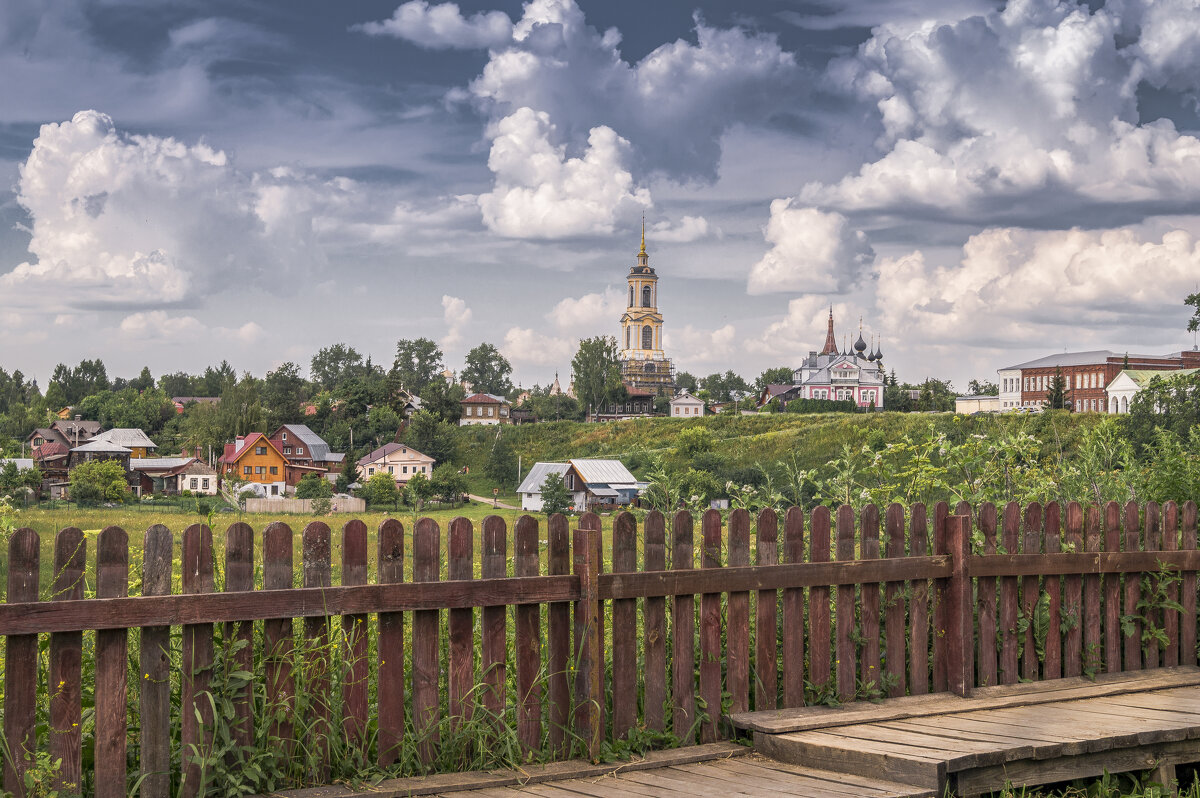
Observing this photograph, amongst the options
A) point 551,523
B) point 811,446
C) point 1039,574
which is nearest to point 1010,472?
point 1039,574

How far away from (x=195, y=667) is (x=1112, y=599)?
5352mm

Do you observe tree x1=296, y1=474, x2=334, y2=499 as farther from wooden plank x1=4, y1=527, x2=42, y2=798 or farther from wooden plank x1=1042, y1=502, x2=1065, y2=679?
wooden plank x1=4, y1=527, x2=42, y2=798

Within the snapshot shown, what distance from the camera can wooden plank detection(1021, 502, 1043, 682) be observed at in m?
6.23

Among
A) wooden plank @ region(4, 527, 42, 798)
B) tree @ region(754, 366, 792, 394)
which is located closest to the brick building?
tree @ region(754, 366, 792, 394)

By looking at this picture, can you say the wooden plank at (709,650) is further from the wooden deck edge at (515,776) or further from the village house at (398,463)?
the village house at (398,463)

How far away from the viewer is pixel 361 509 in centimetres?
6781

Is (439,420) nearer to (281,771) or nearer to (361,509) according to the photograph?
(361,509)

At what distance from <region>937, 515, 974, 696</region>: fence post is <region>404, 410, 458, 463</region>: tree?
85.5 meters

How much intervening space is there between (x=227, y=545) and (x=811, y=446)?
62.0 meters

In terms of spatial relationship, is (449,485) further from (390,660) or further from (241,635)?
(241,635)

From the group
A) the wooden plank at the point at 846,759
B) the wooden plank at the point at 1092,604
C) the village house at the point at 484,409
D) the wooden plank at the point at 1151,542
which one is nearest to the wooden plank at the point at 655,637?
the wooden plank at the point at 846,759

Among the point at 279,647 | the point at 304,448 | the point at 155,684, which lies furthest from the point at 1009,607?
the point at 304,448

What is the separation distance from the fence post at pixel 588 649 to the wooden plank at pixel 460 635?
50 centimetres

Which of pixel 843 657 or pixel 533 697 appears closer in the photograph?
pixel 533 697
